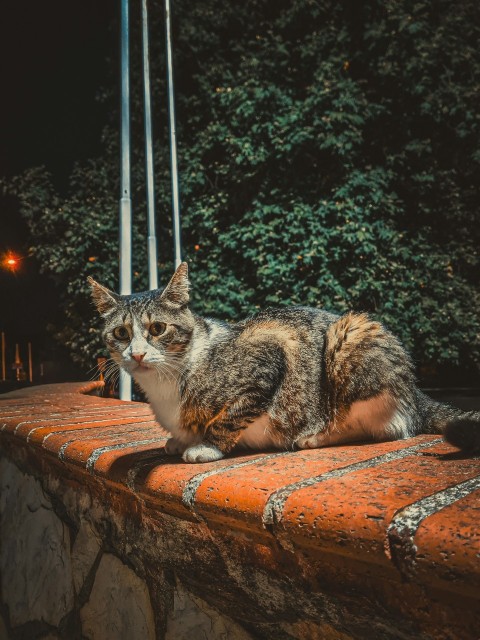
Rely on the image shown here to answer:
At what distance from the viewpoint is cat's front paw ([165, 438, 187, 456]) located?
1.50 m

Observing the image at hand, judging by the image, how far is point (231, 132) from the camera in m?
7.58

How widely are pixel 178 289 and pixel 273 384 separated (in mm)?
573

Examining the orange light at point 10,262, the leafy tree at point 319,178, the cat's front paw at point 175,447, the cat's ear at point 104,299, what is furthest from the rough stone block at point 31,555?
the orange light at point 10,262

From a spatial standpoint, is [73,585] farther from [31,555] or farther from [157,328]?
[157,328]

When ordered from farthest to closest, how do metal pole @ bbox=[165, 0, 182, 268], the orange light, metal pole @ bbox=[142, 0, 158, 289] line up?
the orange light < metal pole @ bbox=[165, 0, 182, 268] < metal pole @ bbox=[142, 0, 158, 289]

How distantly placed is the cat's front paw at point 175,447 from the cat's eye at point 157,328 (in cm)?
41

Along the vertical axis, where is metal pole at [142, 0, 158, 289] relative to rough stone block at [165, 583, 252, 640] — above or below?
above

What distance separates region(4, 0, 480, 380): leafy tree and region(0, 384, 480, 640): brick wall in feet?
17.8

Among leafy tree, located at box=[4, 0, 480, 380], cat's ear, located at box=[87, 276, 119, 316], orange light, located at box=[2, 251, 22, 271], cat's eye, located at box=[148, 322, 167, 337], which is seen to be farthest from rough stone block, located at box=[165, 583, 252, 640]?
orange light, located at box=[2, 251, 22, 271]

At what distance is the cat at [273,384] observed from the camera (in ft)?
4.99

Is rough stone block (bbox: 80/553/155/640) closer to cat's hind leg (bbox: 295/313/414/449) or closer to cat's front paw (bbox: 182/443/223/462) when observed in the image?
cat's front paw (bbox: 182/443/223/462)

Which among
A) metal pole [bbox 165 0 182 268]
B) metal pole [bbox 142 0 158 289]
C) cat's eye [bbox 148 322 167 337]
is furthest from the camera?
metal pole [bbox 165 0 182 268]

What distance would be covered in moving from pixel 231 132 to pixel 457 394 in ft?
17.6

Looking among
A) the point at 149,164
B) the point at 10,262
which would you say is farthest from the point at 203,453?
the point at 10,262
